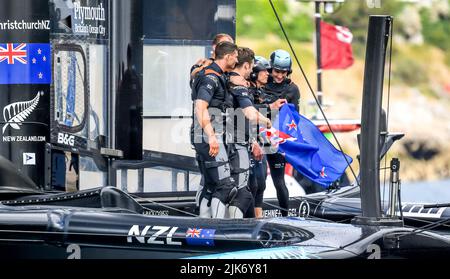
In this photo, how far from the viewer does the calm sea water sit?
959 inches

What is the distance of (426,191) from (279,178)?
517 inches

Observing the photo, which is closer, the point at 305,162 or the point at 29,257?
the point at 29,257

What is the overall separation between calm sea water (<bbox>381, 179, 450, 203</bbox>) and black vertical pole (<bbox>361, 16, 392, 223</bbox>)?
554 inches

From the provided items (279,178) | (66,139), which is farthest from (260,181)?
(66,139)

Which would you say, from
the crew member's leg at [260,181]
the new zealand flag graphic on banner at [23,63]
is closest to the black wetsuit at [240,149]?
the crew member's leg at [260,181]

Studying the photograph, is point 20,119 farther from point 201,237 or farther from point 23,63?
point 201,237

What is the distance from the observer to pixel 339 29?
2322cm

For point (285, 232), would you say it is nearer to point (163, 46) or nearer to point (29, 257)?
point (29, 257)

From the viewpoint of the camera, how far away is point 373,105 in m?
9.26

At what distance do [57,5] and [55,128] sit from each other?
110 cm

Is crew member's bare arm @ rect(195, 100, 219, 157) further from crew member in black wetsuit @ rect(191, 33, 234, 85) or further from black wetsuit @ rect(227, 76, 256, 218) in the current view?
crew member in black wetsuit @ rect(191, 33, 234, 85)

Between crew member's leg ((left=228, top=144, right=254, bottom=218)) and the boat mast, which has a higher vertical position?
the boat mast

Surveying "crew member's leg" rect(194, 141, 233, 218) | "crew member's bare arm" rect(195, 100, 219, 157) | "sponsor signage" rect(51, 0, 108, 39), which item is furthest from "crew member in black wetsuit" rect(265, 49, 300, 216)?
"sponsor signage" rect(51, 0, 108, 39)

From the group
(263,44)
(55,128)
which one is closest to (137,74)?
(55,128)
